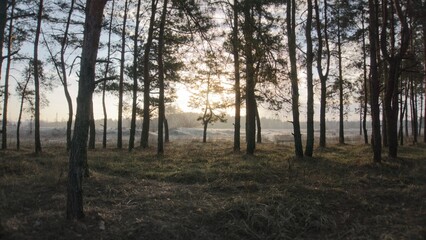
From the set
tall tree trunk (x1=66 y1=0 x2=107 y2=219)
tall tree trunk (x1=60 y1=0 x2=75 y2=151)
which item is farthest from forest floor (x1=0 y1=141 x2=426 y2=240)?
tall tree trunk (x1=60 y1=0 x2=75 y2=151)

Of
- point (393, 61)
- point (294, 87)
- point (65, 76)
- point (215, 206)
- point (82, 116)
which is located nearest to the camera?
point (82, 116)

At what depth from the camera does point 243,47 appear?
26.4ft

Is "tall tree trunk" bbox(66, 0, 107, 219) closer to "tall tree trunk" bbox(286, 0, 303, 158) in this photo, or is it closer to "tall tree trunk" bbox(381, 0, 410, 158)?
"tall tree trunk" bbox(286, 0, 303, 158)

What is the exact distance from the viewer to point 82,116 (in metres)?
6.03

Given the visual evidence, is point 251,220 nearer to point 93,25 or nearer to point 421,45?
→ point 93,25

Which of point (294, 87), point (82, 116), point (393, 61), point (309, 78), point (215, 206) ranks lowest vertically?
point (215, 206)

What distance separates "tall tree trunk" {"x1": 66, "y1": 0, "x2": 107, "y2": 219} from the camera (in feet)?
19.7

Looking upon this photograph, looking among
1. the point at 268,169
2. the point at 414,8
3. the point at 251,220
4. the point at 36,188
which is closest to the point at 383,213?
the point at 251,220

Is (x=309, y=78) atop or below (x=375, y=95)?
atop

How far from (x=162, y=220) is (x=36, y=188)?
3750 mm

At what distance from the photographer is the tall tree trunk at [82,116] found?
19.7 ft

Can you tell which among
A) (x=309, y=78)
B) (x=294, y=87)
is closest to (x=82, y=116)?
(x=294, y=87)

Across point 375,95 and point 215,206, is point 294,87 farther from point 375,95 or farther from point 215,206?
point 215,206

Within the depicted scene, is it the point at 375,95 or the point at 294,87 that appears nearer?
the point at 375,95
